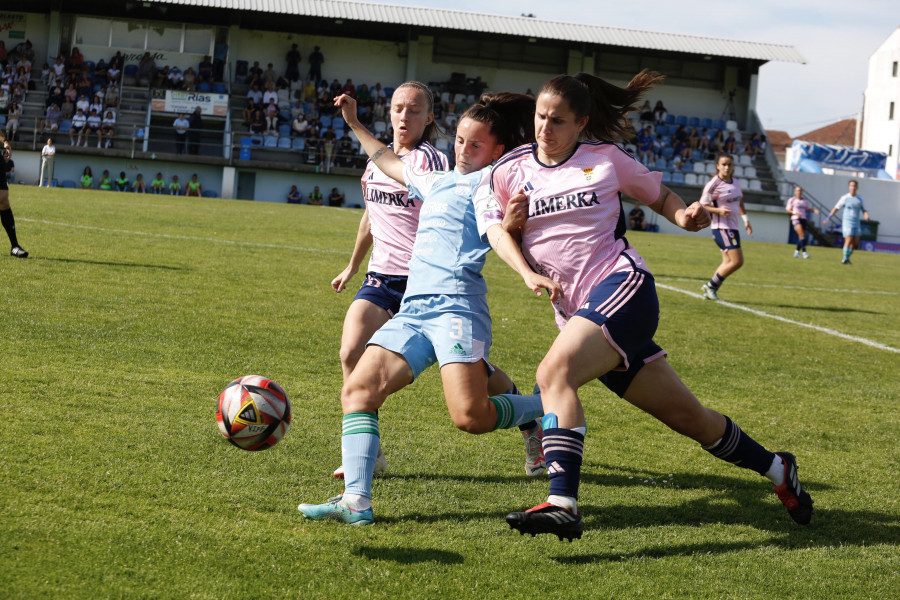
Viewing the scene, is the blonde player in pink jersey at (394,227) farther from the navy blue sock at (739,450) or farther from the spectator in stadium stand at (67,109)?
the spectator in stadium stand at (67,109)

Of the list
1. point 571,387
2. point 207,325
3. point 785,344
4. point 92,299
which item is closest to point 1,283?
point 92,299

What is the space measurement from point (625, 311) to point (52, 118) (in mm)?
37062

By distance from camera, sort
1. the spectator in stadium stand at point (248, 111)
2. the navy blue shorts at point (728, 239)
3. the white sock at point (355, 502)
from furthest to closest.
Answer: the spectator in stadium stand at point (248, 111) < the navy blue shorts at point (728, 239) < the white sock at point (355, 502)

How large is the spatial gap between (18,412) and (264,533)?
6.99 ft

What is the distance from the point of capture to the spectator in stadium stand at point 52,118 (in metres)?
35.6

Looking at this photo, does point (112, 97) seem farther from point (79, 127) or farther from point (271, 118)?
point (271, 118)

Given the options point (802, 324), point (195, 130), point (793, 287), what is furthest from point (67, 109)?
point (802, 324)

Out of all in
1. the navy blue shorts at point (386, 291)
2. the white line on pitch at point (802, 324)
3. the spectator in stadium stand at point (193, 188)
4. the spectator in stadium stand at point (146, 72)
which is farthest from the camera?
the spectator in stadium stand at point (146, 72)

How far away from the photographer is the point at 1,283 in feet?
30.9

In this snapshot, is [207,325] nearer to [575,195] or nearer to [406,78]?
[575,195]

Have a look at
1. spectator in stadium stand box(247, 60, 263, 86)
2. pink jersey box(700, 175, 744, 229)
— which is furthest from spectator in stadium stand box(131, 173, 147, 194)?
pink jersey box(700, 175, 744, 229)

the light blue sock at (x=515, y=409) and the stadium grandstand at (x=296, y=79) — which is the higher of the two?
the stadium grandstand at (x=296, y=79)

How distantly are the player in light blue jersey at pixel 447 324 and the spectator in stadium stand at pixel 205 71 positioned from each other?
3741 centimetres

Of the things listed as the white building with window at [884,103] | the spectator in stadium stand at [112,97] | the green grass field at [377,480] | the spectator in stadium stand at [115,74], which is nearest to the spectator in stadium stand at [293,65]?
the spectator in stadium stand at [115,74]
